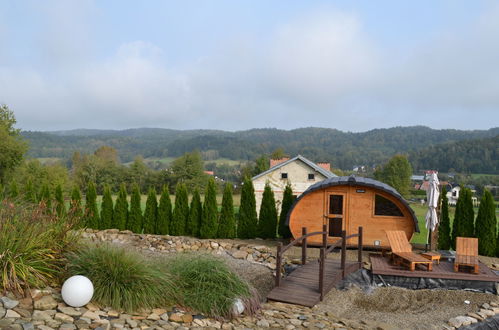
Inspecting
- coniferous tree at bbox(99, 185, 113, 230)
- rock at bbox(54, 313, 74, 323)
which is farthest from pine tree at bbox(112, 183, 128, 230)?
rock at bbox(54, 313, 74, 323)

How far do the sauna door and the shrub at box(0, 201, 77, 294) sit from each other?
6730mm

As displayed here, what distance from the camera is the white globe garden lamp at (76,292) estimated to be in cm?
453

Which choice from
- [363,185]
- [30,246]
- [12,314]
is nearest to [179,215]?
[363,185]

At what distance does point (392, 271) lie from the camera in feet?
26.9

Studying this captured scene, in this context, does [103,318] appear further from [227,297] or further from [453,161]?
[453,161]

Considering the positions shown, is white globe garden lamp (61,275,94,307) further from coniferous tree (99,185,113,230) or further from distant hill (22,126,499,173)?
distant hill (22,126,499,173)

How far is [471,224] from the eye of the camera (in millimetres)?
10656

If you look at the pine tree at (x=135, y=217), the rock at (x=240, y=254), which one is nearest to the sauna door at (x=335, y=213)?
the rock at (x=240, y=254)

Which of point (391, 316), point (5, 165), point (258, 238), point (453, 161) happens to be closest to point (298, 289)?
point (391, 316)

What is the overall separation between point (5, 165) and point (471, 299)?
91.8ft

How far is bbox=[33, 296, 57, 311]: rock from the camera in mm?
4426

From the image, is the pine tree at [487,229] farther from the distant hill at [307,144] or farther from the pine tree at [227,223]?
the distant hill at [307,144]

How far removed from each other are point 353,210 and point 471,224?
324 cm

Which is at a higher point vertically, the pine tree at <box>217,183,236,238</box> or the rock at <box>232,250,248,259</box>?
the pine tree at <box>217,183,236,238</box>
